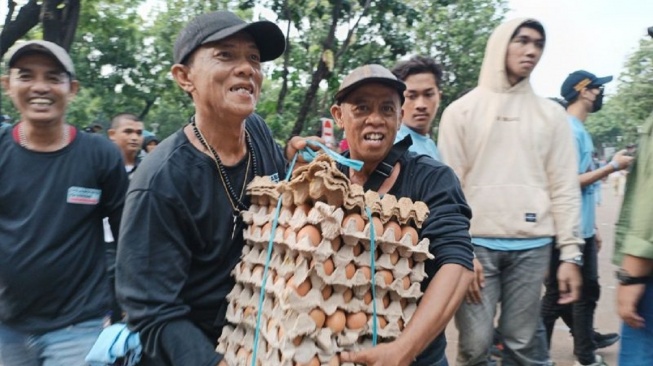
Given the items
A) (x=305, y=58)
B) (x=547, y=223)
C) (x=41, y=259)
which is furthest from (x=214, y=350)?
(x=305, y=58)

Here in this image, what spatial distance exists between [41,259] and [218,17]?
133 centimetres

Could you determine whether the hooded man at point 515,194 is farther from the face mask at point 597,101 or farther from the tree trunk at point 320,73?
the tree trunk at point 320,73

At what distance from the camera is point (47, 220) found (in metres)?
2.71

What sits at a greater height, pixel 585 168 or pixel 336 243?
pixel 585 168

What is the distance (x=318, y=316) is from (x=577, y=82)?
4.05 m

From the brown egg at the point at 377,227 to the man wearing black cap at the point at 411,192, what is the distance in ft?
0.76

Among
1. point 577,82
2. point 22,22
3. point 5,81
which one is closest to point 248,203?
point 5,81

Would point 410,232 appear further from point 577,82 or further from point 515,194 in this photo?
point 577,82

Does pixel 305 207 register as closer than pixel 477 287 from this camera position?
Yes

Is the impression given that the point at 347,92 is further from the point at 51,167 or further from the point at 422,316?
the point at 51,167

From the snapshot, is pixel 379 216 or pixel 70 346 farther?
pixel 70 346

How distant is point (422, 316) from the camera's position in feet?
5.91

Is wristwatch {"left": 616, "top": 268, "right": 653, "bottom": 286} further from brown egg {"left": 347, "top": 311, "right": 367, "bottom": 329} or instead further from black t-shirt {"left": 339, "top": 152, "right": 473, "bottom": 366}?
brown egg {"left": 347, "top": 311, "right": 367, "bottom": 329}

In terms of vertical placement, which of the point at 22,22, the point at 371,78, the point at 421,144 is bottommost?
the point at 421,144
